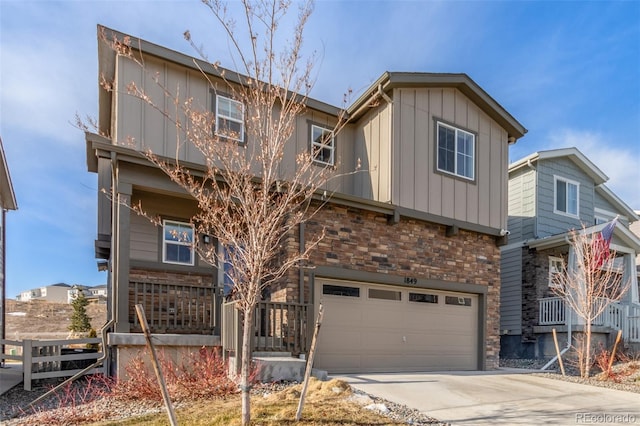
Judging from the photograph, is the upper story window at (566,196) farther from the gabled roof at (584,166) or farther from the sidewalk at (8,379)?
the sidewalk at (8,379)

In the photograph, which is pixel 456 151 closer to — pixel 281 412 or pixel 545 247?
pixel 545 247

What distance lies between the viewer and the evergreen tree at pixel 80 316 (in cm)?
2050

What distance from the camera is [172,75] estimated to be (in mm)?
9578

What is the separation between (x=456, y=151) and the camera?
37.7 feet

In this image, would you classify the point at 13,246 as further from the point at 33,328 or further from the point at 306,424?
the point at 306,424

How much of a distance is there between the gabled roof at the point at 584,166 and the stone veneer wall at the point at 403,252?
18.8ft

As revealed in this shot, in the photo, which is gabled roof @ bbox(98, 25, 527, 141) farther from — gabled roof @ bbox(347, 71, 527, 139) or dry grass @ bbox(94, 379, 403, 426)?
dry grass @ bbox(94, 379, 403, 426)

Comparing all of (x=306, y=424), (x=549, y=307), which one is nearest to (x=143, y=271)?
(x=306, y=424)

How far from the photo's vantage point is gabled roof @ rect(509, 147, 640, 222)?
15.9m

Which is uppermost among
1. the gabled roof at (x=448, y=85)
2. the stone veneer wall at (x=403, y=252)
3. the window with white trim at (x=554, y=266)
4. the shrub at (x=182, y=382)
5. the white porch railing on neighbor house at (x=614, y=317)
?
the gabled roof at (x=448, y=85)

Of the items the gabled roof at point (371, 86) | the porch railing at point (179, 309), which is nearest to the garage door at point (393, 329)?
the porch railing at point (179, 309)

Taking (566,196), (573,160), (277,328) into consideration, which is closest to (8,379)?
(277,328)

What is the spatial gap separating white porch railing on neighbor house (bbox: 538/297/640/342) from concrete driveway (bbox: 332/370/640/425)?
17.7 feet

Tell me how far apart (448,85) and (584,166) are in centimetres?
927
